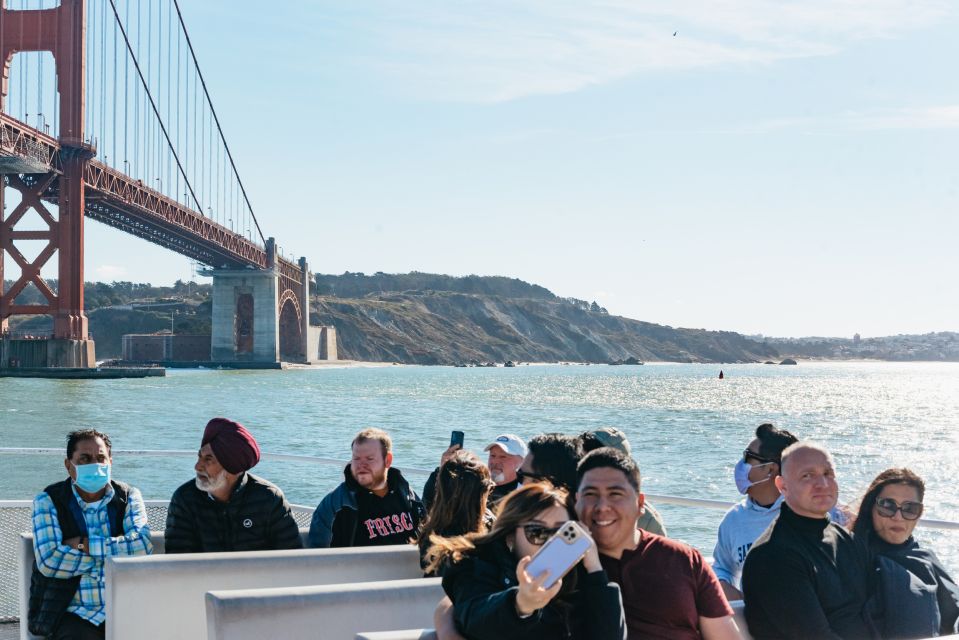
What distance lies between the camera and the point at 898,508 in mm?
2855

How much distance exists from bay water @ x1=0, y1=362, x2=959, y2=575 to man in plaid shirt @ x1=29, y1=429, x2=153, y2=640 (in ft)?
25.9

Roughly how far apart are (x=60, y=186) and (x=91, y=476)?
145 feet

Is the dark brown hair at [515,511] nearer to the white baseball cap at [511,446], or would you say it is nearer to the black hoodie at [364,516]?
the black hoodie at [364,516]

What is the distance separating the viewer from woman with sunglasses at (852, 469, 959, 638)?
2684 millimetres

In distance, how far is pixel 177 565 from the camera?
283cm

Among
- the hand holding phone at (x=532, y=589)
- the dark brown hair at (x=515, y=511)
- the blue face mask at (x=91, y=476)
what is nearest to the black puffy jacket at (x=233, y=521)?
the blue face mask at (x=91, y=476)

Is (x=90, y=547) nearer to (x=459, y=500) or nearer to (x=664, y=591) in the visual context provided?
(x=459, y=500)

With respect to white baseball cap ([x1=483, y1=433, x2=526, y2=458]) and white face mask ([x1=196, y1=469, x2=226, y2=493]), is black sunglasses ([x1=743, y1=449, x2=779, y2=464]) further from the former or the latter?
white face mask ([x1=196, y1=469, x2=226, y2=493])

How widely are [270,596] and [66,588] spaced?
46.0 inches

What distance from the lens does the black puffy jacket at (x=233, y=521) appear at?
3314mm

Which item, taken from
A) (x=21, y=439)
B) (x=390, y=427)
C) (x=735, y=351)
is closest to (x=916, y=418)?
(x=390, y=427)

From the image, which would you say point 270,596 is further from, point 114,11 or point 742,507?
point 114,11

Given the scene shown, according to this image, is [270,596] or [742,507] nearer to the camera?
[270,596]

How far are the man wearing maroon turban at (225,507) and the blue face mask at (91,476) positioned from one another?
0.22 meters
